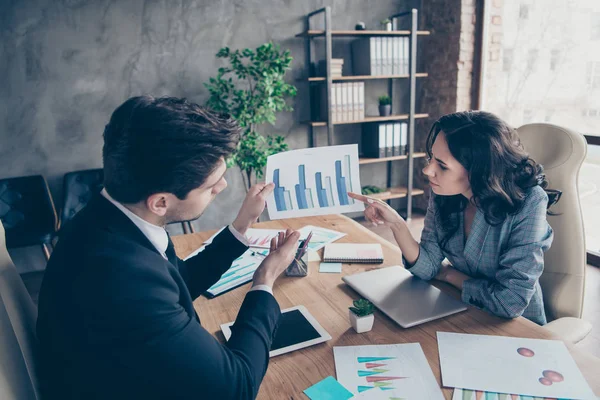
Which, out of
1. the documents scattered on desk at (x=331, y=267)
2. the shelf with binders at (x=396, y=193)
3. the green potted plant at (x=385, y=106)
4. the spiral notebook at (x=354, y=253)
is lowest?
the shelf with binders at (x=396, y=193)

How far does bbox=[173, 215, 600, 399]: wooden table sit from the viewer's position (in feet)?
3.00

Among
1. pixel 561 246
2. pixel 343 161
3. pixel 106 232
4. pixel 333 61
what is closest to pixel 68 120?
pixel 333 61

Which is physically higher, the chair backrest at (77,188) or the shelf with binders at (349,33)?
the shelf with binders at (349,33)

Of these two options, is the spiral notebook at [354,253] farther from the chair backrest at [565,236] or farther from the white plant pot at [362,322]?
the chair backrest at [565,236]

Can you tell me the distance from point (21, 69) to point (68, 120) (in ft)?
1.51

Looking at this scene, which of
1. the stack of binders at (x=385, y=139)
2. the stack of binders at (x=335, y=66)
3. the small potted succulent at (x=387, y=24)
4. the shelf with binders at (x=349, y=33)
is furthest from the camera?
the stack of binders at (x=385, y=139)

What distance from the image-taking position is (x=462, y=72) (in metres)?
3.95

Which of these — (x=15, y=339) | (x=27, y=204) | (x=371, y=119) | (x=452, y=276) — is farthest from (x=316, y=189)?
(x=27, y=204)

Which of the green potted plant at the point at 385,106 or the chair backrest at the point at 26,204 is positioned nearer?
the chair backrest at the point at 26,204

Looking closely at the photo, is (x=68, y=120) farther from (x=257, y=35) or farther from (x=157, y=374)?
(x=157, y=374)

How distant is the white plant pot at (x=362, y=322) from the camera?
1.06 m

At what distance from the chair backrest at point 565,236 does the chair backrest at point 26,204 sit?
318 cm

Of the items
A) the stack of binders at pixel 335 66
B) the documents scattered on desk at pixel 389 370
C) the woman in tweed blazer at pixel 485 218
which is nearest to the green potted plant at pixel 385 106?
the stack of binders at pixel 335 66

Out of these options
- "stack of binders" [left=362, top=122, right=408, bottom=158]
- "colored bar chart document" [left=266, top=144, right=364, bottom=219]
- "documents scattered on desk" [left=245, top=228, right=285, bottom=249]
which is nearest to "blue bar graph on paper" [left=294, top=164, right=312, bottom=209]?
"colored bar chart document" [left=266, top=144, right=364, bottom=219]
